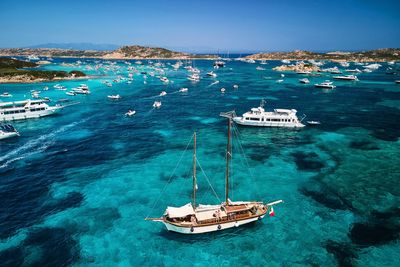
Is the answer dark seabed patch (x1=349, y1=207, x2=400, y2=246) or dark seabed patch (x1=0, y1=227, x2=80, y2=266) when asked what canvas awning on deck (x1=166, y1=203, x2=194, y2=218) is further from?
dark seabed patch (x1=349, y1=207, x2=400, y2=246)

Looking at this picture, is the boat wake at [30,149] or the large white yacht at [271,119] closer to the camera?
the boat wake at [30,149]

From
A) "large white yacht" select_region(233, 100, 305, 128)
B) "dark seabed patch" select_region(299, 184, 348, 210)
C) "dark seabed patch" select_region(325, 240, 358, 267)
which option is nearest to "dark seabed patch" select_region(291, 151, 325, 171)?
"dark seabed patch" select_region(299, 184, 348, 210)

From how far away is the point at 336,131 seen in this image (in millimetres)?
94688

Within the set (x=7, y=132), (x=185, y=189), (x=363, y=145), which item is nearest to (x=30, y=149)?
(x=7, y=132)

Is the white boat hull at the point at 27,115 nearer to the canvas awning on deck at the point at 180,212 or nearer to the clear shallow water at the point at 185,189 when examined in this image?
the clear shallow water at the point at 185,189

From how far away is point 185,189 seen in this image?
57969 millimetres

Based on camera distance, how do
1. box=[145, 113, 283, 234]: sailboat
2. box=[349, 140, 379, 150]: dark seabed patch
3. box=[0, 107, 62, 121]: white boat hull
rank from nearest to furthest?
box=[145, 113, 283, 234]: sailboat → box=[349, 140, 379, 150]: dark seabed patch → box=[0, 107, 62, 121]: white boat hull

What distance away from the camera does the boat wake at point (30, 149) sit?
72250 mm

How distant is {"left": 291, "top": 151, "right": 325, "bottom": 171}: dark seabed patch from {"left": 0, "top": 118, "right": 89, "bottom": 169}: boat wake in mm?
68710

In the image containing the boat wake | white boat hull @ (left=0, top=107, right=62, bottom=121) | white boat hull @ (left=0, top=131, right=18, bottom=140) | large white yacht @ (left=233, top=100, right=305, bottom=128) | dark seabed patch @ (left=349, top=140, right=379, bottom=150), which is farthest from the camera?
white boat hull @ (left=0, top=107, right=62, bottom=121)

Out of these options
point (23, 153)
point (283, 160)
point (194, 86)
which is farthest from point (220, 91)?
point (23, 153)

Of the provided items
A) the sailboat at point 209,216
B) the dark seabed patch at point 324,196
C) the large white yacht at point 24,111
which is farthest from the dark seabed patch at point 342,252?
the large white yacht at point 24,111

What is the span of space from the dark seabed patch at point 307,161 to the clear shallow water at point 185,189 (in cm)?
48

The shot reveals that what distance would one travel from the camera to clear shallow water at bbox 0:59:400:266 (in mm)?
41156
